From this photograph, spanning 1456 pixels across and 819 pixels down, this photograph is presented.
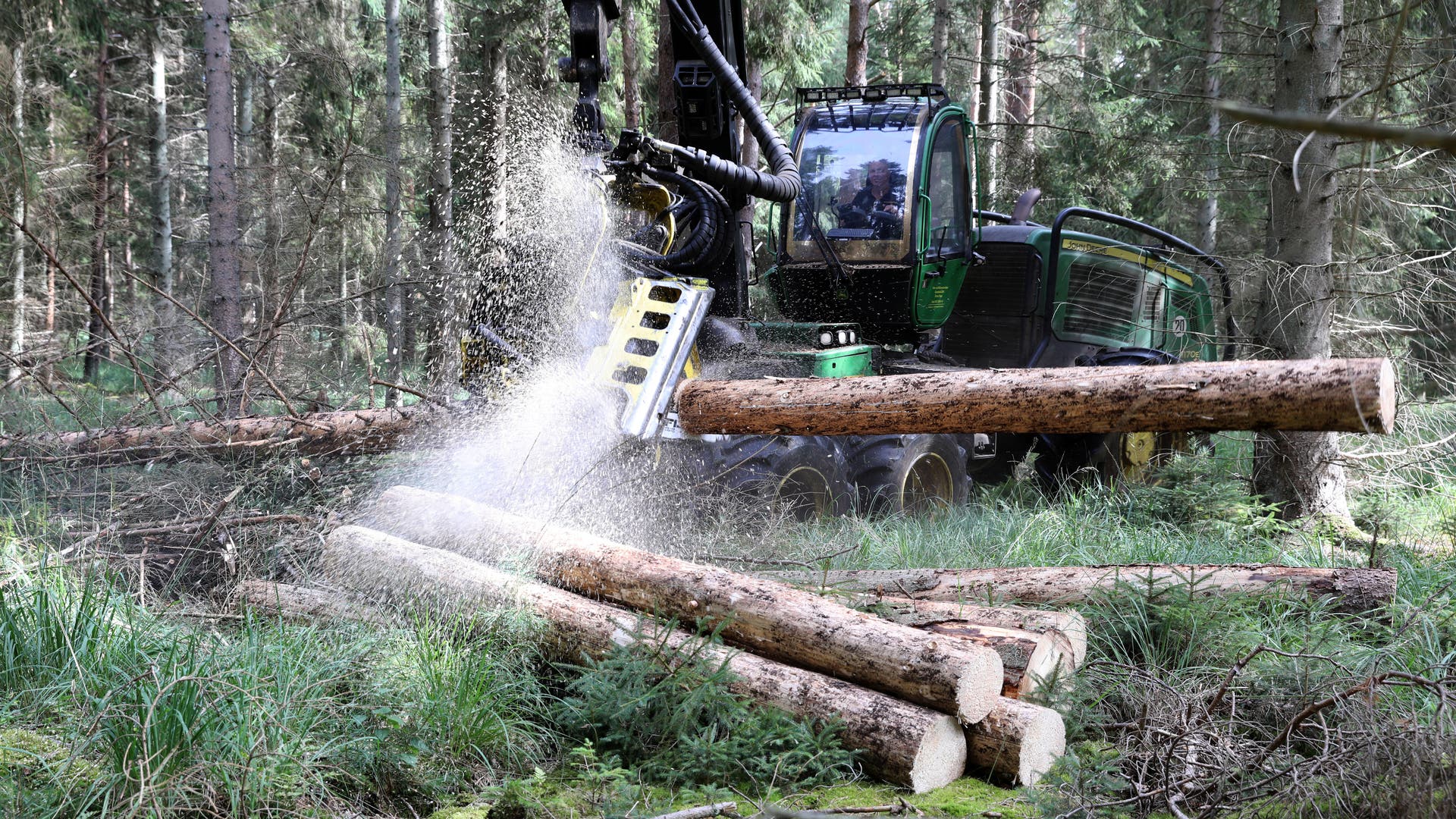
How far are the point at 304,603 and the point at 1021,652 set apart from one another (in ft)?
9.44

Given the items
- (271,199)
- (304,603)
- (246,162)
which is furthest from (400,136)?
(304,603)

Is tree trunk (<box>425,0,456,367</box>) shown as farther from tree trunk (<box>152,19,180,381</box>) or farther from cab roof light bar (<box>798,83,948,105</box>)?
cab roof light bar (<box>798,83,948,105</box>)

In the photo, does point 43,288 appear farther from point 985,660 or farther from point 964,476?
point 985,660

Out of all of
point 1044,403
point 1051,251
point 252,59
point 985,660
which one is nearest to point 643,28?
point 252,59

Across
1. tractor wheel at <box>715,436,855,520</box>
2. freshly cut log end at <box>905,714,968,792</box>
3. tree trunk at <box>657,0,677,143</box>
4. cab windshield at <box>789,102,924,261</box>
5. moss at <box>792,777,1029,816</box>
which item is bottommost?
moss at <box>792,777,1029,816</box>

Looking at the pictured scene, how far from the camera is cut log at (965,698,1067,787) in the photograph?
129 inches

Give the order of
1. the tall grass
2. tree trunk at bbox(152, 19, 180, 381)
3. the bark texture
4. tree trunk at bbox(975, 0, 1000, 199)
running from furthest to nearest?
1. tree trunk at bbox(152, 19, 180, 381)
2. tree trunk at bbox(975, 0, 1000, 199)
3. the bark texture
4. the tall grass

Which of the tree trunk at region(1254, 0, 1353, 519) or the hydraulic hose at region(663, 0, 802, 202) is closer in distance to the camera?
the hydraulic hose at region(663, 0, 802, 202)

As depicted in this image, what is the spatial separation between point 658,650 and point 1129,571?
2380 millimetres

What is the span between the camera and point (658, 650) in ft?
11.3

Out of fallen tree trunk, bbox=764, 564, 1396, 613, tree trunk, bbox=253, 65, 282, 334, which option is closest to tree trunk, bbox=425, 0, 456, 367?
tree trunk, bbox=253, 65, 282, 334

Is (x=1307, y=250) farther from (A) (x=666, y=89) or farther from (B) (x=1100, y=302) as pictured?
(A) (x=666, y=89)

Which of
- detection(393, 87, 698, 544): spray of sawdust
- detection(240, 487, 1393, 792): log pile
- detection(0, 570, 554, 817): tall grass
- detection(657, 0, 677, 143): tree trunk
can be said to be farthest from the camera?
detection(657, 0, 677, 143): tree trunk

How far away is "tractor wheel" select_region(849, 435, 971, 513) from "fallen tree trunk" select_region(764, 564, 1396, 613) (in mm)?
1795
